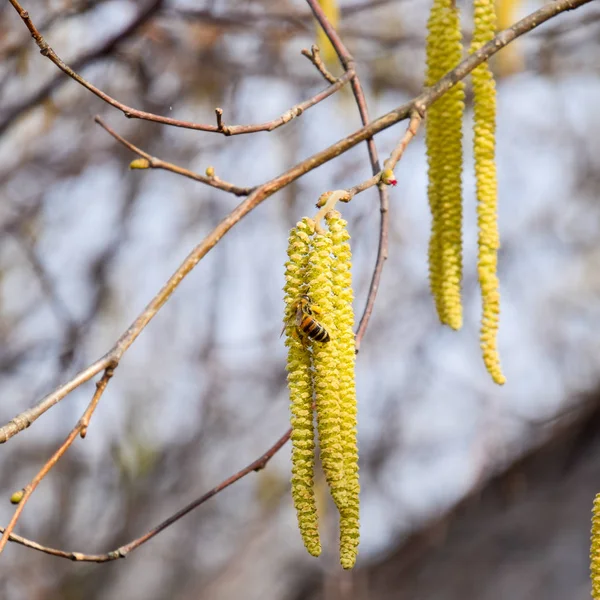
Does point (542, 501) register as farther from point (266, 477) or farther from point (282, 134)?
point (282, 134)

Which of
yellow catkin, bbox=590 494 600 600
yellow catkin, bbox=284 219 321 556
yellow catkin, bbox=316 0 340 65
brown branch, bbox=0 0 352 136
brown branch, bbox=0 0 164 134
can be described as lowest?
yellow catkin, bbox=590 494 600 600

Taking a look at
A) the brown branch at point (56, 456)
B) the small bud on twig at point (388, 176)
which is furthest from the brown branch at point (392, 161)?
the brown branch at point (56, 456)

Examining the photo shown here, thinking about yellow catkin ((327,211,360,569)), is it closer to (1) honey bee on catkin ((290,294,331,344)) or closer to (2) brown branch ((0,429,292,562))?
(1) honey bee on catkin ((290,294,331,344))

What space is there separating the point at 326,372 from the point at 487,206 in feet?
1.17

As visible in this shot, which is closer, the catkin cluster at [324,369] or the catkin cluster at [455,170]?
the catkin cluster at [324,369]

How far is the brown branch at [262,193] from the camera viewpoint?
70 centimetres

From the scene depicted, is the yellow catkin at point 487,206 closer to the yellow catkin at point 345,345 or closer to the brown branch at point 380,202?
the brown branch at point 380,202

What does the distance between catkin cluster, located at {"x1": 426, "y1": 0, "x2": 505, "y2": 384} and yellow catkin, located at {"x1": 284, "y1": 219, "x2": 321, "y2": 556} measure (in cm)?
30

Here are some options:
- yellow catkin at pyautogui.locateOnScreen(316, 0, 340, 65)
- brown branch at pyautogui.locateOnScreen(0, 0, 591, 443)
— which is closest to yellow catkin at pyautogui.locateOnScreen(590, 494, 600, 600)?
brown branch at pyautogui.locateOnScreen(0, 0, 591, 443)

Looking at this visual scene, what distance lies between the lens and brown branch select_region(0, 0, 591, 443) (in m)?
0.70

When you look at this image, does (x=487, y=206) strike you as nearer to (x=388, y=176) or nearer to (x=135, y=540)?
(x=388, y=176)

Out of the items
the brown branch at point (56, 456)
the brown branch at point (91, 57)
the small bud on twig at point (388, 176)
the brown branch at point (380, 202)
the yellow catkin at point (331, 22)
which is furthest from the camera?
the brown branch at point (91, 57)

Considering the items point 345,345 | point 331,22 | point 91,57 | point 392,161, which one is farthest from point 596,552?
point 91,57

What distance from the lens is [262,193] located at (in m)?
0.85
